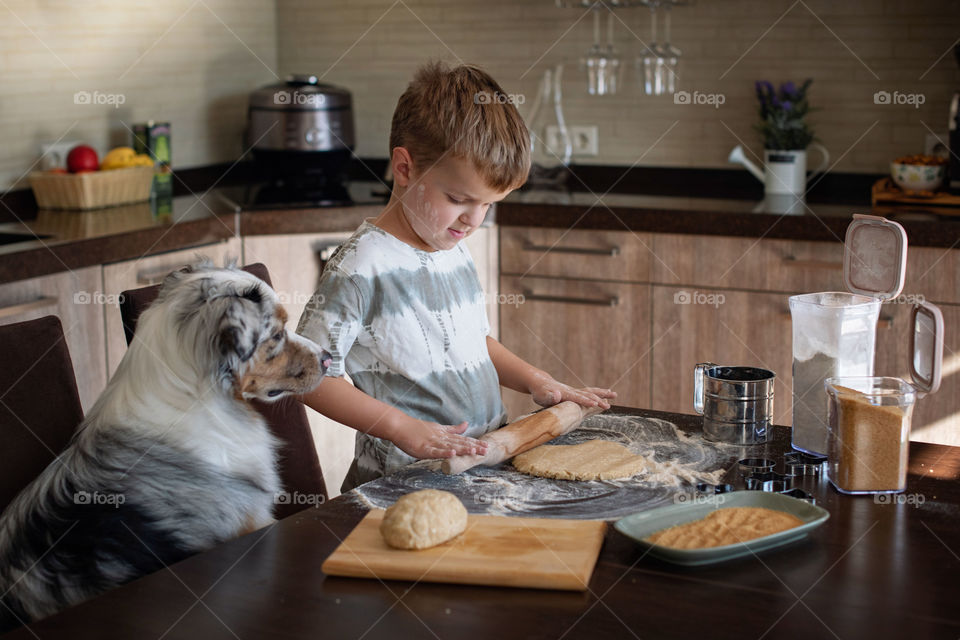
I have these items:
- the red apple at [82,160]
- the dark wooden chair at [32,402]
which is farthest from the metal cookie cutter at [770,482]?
the red apple at [82,160]

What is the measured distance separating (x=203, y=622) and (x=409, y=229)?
0.84m

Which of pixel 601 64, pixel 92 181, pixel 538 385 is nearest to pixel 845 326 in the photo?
pixel 538 385

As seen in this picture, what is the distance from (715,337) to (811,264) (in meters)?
0.36

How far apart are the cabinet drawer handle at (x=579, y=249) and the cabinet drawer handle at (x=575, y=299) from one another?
0.46 ft

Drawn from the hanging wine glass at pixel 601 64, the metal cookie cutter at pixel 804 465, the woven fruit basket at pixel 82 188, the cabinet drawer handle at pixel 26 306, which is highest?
the hanging wine glass at pixel 601 64

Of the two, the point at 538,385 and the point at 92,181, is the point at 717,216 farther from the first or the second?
the point at 92,181

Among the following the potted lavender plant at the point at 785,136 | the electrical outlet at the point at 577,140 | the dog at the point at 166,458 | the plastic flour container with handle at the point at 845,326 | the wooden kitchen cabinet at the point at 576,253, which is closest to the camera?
the dog at the point at 166,458

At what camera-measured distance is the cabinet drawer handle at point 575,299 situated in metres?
3.10

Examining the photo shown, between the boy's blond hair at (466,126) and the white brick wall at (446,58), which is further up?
the white brick wall at (446,58)

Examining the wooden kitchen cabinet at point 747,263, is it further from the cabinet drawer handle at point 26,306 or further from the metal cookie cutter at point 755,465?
the cabinet drawer handle at point 26,306

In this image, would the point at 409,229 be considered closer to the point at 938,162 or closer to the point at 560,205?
the point at 560,205

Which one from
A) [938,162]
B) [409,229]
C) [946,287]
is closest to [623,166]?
[938,162]

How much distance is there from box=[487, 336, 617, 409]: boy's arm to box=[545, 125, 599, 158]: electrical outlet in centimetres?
193

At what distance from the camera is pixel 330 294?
61.3 inches
